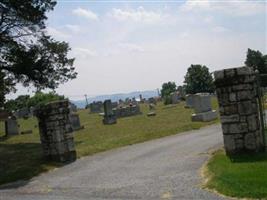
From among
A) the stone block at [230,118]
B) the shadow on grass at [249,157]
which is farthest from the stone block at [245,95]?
the shadow on grass at [249,157]

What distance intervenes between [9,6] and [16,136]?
8.39m

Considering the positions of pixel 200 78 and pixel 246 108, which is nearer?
pixel 246 108

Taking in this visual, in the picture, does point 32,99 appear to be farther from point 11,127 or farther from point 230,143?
point 230,143

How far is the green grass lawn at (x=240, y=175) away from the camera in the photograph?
337 inches

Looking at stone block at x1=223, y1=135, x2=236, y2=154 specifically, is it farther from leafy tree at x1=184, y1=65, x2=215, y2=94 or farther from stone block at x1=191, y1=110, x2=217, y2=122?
leafy tree at x1=184, y1=65, x2=215, y2=94

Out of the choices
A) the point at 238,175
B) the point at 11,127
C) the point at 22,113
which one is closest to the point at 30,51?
the point at 11,127

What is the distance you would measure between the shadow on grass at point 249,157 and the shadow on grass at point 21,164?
18.3 ft

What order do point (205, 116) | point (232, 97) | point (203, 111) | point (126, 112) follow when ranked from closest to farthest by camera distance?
point (232, 97)
point (205, 116)
point (203, 111)
point (126, 112)

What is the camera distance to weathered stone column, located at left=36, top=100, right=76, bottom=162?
1647 cm

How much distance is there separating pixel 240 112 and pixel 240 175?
9.45 feet

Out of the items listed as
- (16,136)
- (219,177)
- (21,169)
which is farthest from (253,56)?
(219,177)

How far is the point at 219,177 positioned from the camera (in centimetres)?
983

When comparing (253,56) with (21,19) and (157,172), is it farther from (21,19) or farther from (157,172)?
(157,172)

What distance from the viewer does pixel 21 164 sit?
55.0 feet
